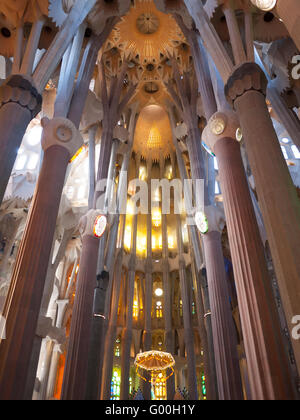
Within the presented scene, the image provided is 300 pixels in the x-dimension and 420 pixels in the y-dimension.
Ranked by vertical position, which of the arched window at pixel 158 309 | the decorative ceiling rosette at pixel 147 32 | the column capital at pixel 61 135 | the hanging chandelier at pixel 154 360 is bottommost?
the hanging chandelier at pixel 154 360

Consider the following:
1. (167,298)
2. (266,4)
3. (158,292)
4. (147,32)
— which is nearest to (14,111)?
(266,4)

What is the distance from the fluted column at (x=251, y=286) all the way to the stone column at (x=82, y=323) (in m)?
5.56

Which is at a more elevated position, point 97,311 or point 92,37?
point 92,37

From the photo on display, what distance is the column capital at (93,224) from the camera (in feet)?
39.2

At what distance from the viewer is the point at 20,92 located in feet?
23.4

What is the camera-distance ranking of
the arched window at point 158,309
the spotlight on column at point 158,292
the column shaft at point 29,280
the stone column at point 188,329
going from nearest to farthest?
1. the column shaft at point 29,280
2. the stone column at point 188,329
3. the arched window at point 158,309
4. the spotlight on column at point 158,292

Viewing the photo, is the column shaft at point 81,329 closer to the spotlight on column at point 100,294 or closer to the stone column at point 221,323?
the spotlight on column at point 100,294

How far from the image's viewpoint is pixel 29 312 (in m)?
6.08

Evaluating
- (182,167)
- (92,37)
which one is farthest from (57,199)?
(182,167)

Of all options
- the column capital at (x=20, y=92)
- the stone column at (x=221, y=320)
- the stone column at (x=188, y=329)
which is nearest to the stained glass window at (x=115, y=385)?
the stone column at (x=188, y=329)

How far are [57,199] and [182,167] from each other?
12.9 meters

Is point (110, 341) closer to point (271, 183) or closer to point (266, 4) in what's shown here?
point (271, 183)

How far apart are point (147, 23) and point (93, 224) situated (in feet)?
42.0
